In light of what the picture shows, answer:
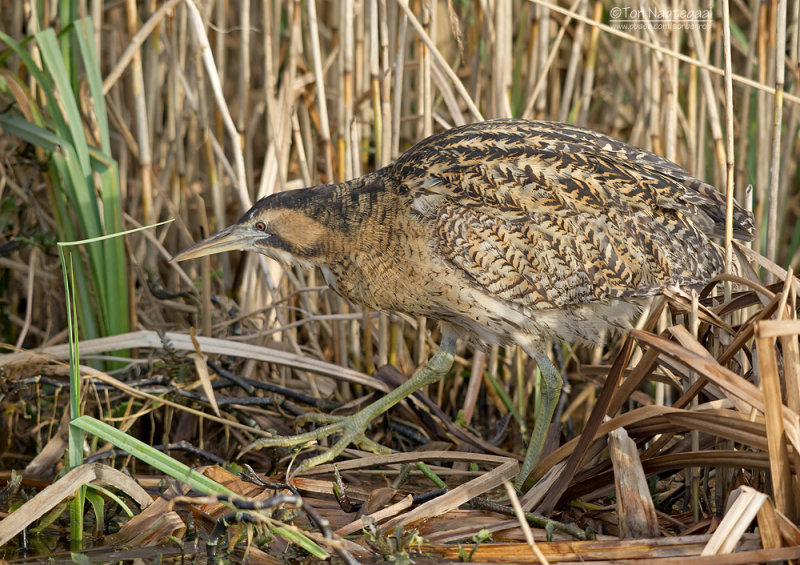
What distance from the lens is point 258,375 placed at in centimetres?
461

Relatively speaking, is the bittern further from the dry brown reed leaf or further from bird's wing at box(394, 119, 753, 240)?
the dry brown reed leaf

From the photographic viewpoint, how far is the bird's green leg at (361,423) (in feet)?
12.4

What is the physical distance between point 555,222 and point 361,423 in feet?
3.75

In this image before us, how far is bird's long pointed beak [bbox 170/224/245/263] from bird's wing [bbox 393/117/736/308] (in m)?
0.76

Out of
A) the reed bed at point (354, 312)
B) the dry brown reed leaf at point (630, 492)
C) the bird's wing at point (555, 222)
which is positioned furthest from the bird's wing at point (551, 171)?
the dry brown reed leaf at point (630, 492)

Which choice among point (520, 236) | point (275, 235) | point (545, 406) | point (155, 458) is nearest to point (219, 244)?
point (275, 235)

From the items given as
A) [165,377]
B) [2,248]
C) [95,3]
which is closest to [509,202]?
[165,377]

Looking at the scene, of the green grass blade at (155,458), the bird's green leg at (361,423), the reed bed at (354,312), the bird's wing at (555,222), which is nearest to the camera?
the green grass blade at (155,458)

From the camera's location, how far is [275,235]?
3.96 m

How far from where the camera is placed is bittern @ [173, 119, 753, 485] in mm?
3641

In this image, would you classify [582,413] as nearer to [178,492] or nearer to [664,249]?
[664,249]

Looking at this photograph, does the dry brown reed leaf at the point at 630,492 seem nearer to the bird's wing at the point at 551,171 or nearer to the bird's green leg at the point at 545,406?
the bird's green leg at the point at 545,406

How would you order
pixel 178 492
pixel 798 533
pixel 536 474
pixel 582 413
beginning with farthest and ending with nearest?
pixel 582 413
pixel 536 474
pixel 178 492
pixel 798 533

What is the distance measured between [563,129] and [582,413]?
1694 millimetres
